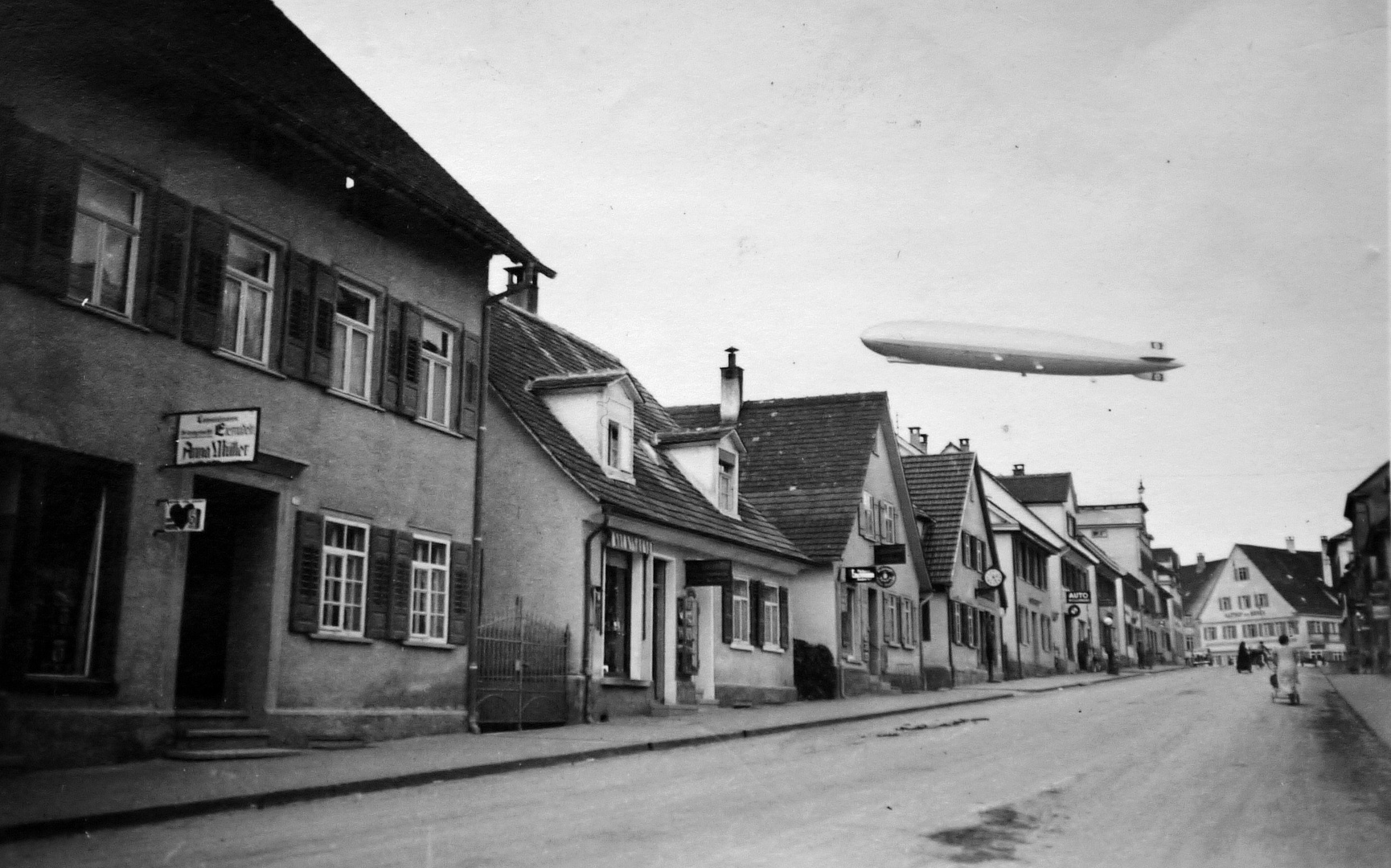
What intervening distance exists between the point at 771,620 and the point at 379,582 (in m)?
14.2

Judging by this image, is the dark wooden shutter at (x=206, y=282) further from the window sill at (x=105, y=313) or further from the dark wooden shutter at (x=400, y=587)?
the dark wooden shutter at (x=400, y=587)

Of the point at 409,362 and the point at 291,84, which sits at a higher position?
the point at 291,84

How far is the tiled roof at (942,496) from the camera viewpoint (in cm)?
4245

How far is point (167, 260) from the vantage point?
14070 millimetres

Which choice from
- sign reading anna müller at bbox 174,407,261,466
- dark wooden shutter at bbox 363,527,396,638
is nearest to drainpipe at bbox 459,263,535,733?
dark wooden shutter at bbox 363,527,396,638

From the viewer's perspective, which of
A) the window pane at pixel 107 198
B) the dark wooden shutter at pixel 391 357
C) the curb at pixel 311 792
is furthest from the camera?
the dark wooden shutter at pixel 391 357

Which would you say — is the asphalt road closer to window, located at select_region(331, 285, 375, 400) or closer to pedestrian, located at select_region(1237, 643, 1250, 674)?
window, located at select_region(331, 285, 375, 400)

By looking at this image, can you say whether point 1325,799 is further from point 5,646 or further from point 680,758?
point 5,646

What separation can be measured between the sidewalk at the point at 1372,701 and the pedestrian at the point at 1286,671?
1.11 m

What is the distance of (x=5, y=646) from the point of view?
11.9 meters

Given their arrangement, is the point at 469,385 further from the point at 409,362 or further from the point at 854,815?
the point at 854,815

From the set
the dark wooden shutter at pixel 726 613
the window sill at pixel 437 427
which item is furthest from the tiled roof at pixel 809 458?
the window sill at pixel 437 427

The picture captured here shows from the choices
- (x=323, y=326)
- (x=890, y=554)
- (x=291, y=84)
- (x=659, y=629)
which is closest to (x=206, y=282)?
(x=323, y=326)

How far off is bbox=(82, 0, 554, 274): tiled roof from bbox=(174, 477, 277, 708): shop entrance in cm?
430
